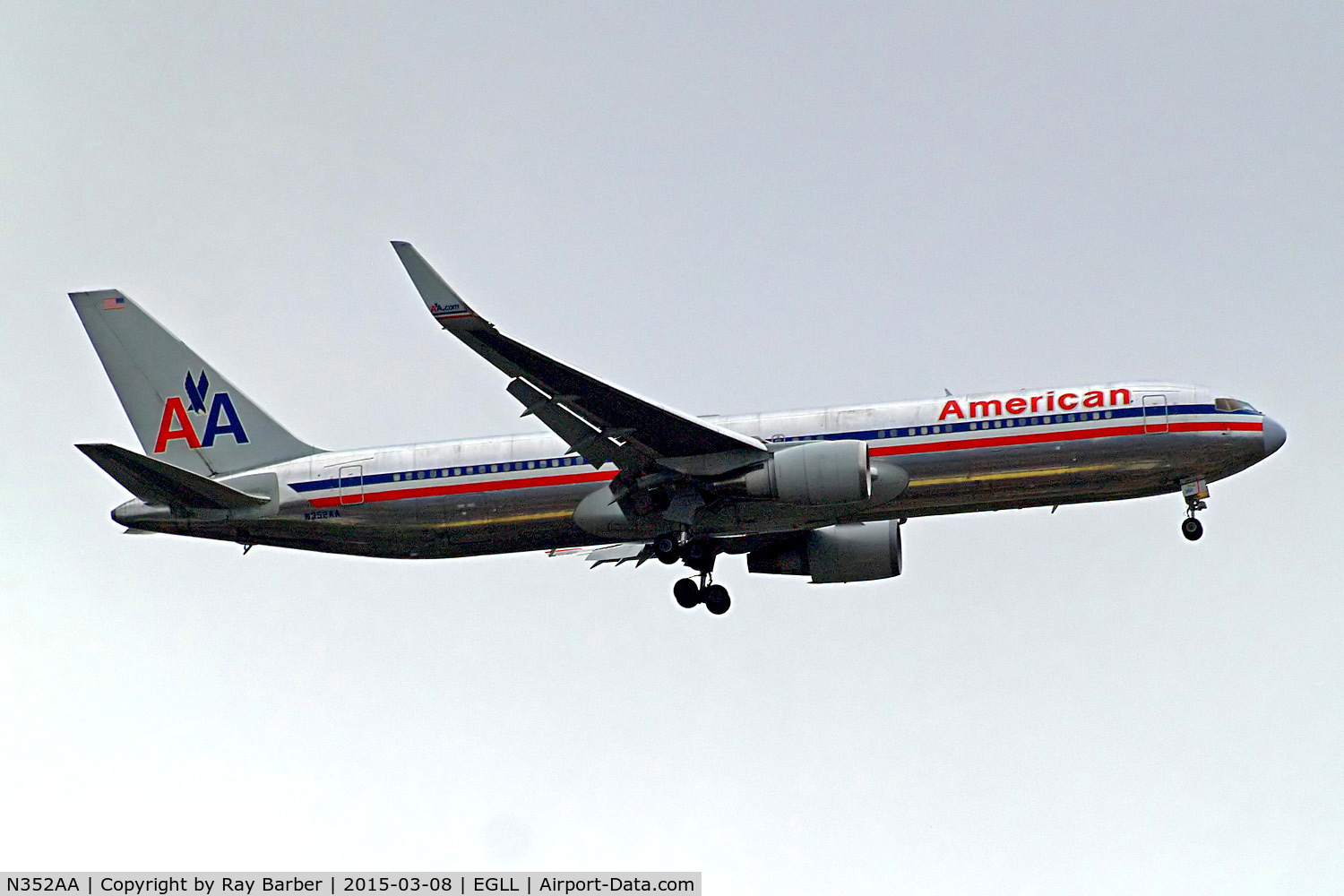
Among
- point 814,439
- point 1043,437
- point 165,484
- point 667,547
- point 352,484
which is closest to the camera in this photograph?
point 1043,437

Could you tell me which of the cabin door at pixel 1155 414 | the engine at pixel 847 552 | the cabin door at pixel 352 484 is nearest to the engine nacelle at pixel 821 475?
the engine at pixel 847 552

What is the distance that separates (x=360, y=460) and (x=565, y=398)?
24.2 feet

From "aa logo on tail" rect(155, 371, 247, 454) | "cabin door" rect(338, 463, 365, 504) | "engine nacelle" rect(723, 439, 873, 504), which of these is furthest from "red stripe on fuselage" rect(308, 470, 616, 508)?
"aa logo on tail" rect(155, 371, 247, 454)

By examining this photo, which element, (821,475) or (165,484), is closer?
(821,475)

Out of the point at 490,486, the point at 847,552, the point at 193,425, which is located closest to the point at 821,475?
the point at 847,552

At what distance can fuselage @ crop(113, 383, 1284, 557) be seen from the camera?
121 ft

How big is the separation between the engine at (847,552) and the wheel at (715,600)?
7.33 ft

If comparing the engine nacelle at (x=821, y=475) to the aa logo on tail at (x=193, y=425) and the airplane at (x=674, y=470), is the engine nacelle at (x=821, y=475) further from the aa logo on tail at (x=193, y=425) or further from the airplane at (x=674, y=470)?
the aa logo on tail at (x=193, y=425)

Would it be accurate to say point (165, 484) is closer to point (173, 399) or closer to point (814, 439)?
point (173, 399)

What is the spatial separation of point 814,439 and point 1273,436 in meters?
11.0

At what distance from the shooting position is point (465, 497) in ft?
128

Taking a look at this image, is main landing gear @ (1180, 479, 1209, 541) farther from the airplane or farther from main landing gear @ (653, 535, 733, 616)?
main landing gear @ (653, 535, 733, 616)

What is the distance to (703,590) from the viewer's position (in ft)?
139

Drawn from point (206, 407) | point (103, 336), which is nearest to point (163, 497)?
point (206, 407)
